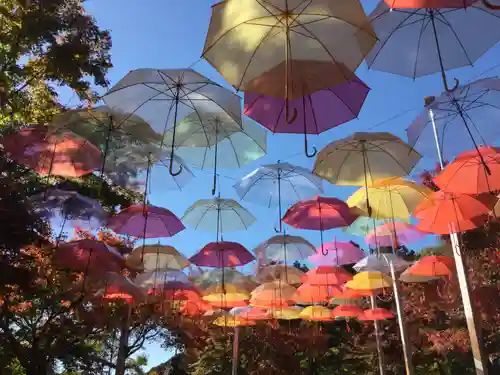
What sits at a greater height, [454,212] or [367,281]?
[454,212]

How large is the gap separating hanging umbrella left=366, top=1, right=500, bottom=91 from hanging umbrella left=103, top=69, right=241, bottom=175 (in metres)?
1.88

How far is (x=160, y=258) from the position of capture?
1109 centimetres

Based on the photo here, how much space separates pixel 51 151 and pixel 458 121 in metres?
6.27

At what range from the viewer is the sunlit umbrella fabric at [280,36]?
4.04 metres

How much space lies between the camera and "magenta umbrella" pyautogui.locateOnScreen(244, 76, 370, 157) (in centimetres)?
546

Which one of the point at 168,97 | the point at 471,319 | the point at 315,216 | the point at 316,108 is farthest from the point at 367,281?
the point at 168,97

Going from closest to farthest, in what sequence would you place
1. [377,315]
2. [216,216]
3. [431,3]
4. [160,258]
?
[431,3] < [216,216] < [160,258] < [377,315]

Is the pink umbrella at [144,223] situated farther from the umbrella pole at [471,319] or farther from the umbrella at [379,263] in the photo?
the umbrella pole at [471,319]

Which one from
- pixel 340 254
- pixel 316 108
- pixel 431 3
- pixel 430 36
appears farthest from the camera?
pixel 340 254

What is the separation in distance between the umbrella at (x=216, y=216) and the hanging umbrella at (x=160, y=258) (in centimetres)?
88

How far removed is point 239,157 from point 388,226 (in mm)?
4232

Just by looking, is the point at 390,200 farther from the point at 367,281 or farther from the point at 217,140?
the point at 217,140

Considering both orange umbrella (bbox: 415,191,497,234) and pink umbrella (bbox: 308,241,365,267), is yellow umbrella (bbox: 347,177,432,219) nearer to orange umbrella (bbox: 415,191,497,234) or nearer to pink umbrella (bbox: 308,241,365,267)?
orange umbrella (bbox: 415,191,497,234)

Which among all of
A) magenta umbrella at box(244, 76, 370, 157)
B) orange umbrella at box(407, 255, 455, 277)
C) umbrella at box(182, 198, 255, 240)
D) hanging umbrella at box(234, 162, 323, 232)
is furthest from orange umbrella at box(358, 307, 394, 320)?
magenta umbrella at box(244, 76, 370, 157)
